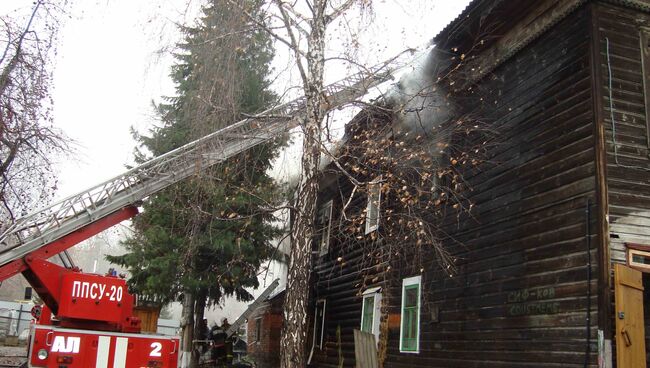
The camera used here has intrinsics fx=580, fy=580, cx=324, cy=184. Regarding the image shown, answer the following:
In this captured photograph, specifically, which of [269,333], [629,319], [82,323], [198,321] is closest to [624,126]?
A: [629,319]

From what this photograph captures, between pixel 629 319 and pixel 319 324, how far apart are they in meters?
11.3

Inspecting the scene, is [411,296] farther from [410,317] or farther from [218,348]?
[218,348]

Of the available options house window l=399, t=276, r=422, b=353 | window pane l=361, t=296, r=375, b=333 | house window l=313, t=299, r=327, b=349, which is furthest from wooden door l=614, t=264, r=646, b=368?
house window l=313, t=299, r=327, b=349

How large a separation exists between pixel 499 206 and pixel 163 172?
6230mm

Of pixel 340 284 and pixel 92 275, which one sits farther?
pixel 340 284

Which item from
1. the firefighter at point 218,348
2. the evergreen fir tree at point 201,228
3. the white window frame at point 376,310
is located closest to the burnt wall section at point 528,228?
the white window frame at point 376,310

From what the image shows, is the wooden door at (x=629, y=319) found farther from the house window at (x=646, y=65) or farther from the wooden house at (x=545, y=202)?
the house window at (x=646, y=65)

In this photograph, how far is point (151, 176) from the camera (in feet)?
35.8

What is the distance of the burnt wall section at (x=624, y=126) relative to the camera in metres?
6.72

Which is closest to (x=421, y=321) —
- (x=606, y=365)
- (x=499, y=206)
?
(x=499, y=206)

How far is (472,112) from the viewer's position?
9.75 metres

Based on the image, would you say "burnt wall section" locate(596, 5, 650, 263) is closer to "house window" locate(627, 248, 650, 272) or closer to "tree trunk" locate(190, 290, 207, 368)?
"house window" locate(627, 248, 650, 272)

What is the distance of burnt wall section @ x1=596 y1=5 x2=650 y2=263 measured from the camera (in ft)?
22.0

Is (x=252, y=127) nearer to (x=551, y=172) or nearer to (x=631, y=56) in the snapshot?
(x=551, y=172)
